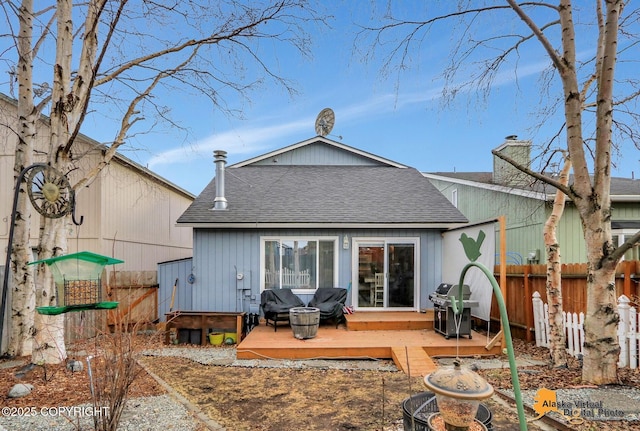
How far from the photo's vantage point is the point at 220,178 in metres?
9.37

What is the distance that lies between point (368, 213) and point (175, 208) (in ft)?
29.2

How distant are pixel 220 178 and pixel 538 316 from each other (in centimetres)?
746

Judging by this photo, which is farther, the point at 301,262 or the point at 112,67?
the point at 301,262

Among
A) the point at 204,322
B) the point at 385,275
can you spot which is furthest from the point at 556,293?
the point at 204,322

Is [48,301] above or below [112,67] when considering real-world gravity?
below

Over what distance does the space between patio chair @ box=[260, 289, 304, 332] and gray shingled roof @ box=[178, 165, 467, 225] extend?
5.28ft

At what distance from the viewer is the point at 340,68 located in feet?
17.3

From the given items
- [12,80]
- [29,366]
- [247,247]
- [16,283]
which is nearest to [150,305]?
[247,247]

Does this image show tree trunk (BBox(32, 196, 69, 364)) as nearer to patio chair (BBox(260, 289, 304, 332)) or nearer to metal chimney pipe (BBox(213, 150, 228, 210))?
patio chair (BBox(260, 289, 304, 332))

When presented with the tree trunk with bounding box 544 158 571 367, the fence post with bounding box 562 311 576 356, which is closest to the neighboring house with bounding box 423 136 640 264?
the tree trunk with bounding box 544 158 571 367

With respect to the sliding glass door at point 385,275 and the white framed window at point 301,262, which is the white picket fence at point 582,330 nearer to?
the sliding glass door at point 385,275

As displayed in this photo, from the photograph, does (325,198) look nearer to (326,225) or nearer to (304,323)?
(326,225)

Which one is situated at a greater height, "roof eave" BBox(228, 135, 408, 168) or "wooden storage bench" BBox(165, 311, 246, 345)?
"roof eave" BBox(228, 135, 408, 168)

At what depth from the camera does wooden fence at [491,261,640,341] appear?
19.4 feet
